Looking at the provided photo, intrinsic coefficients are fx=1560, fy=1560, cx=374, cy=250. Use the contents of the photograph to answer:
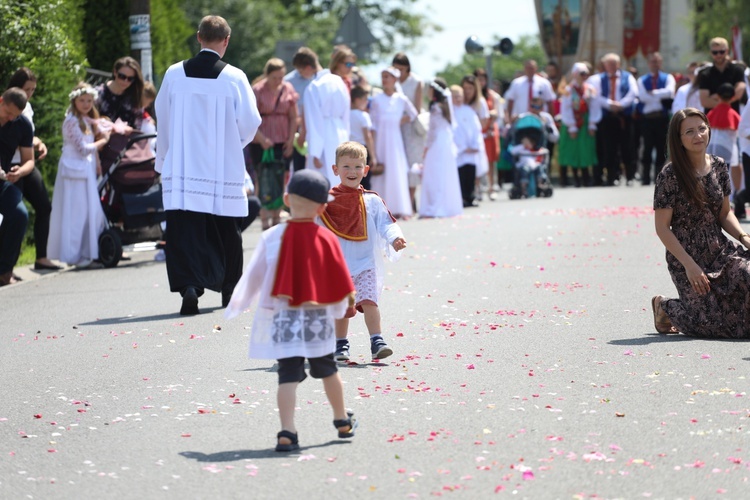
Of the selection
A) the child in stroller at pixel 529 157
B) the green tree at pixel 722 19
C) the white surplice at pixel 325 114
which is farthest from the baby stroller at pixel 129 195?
the green tree at pixel 722 19

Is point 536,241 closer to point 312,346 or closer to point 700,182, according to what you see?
point 700,182

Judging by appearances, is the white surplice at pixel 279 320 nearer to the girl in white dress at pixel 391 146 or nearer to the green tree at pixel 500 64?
the girl in white dress at pixel 391 146

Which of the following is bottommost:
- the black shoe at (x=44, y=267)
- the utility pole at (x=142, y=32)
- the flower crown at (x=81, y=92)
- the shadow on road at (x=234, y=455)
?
the black shoe at (x=44, y=267)

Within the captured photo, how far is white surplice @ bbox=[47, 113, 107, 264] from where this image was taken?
15469 millimetres

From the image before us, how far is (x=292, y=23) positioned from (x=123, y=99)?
56307 millimetres

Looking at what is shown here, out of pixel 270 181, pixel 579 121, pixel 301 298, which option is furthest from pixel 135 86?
pixel 579 121

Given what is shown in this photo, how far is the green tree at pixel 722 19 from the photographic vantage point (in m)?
46.2

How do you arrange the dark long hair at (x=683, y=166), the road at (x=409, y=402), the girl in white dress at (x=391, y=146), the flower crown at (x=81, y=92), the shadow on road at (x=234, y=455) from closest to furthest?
1. the road at (x=409, y=402)
2. the shadow on road at (x=234, y=455)
3. the dark long hair at (x=683, y=166)
4. the flower crown at (x=81, y=92)
5. the girl in white dress at (x=391, y=146)

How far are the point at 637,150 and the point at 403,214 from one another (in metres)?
8.67

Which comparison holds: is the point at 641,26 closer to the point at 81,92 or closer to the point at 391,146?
the point at 391,146

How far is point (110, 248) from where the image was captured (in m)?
15.5

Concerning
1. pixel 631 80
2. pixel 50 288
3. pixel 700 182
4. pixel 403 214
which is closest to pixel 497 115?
pixel 631 80

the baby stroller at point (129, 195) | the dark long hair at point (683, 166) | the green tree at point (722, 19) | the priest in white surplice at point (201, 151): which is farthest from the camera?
the green tree at point (722, 19)

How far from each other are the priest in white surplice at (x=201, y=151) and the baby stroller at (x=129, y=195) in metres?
3.68
